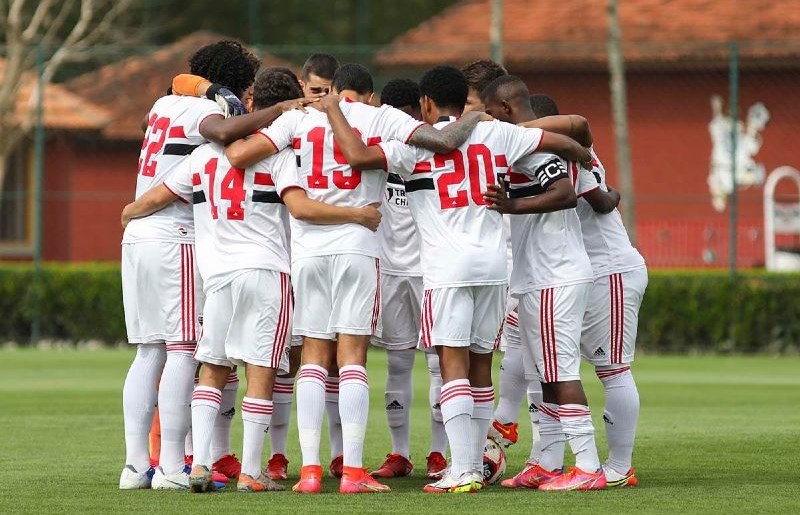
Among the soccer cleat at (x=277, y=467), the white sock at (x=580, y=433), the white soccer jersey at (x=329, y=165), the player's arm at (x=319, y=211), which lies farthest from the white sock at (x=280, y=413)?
the white sock at (x=580, y=433)

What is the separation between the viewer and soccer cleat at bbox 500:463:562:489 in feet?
29.2

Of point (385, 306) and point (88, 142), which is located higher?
point (88, 142)

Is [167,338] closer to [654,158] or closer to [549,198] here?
[549,198]

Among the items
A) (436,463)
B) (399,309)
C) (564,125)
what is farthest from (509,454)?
(564,125)

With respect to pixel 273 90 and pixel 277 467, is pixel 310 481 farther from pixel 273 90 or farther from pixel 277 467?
pixel 273 90

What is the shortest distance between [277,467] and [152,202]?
1.79 meters

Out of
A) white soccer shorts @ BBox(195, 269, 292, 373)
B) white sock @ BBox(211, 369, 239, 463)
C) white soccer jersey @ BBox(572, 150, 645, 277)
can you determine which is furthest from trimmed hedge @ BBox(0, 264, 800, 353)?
white soccer shorts @ BBox(195, 269, 292, 373)

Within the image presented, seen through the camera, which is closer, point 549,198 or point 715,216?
point 549,198

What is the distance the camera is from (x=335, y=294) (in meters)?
8.55

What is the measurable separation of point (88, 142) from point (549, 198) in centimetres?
2504

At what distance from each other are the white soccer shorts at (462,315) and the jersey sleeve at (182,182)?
1477mm

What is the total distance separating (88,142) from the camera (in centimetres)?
3244

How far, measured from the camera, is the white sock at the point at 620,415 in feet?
29.2

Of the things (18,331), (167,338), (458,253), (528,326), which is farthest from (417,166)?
(18,331)
